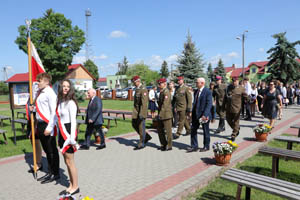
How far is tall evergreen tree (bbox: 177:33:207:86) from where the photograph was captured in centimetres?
2000

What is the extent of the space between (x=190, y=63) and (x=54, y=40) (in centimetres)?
2317

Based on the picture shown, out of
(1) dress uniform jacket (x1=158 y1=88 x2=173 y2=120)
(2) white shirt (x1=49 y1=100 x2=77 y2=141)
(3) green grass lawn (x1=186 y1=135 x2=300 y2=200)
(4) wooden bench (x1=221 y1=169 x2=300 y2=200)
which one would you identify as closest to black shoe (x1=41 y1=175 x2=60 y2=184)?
(2) white shirt (x1=49 y1=100 x2=77 y2=141)

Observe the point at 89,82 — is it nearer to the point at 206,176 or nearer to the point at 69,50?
the point at 69,50

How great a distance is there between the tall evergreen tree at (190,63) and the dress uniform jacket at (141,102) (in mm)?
13916

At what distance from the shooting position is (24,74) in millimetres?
44469

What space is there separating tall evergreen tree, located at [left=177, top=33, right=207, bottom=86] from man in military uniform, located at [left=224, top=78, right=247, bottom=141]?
12427 millimetres

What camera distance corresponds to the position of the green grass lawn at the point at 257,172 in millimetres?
3823

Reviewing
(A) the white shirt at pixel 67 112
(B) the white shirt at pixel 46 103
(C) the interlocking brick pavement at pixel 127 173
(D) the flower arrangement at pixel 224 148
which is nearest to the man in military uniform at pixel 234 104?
(C) the interlocking brick pavement at pixel 127 173

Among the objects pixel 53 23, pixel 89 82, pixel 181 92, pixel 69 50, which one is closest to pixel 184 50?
pixel 181 92

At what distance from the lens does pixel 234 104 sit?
7184mm

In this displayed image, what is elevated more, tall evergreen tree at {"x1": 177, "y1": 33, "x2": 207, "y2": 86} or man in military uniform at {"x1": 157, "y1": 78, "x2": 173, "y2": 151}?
tall evergreen tree at {"x1": 177, "y1": 33, "x2": 207, "y2": 86}

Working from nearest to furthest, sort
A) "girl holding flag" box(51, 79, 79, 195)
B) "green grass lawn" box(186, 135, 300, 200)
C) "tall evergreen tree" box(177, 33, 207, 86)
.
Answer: "girl holding flag" box(51, 79, 79, 195) < "green grass lawn" box(186, 135, 300, 200) < "tall evergreen tree" box(177, 33, 207, 86)

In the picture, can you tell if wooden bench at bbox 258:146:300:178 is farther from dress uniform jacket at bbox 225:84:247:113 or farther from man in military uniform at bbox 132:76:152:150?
man in military uniform at bbox 132:76:152:150

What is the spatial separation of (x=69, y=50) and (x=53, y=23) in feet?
14.7
